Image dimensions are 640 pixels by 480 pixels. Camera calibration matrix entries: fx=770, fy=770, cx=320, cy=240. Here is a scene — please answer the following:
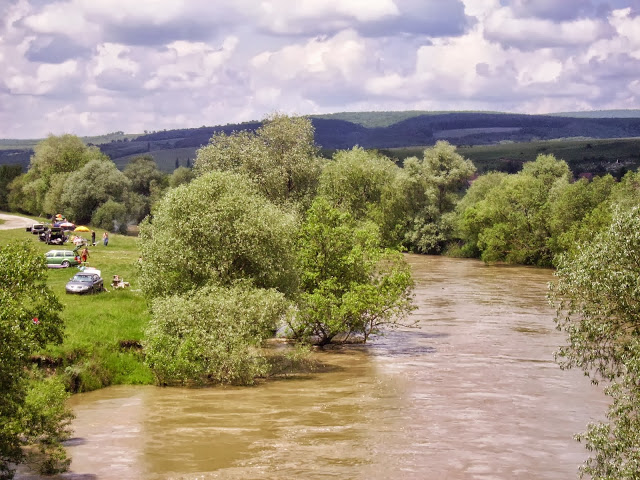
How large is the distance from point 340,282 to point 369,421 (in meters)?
15.2

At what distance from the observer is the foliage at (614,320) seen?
56.0 feet

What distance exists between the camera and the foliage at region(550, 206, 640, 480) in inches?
672

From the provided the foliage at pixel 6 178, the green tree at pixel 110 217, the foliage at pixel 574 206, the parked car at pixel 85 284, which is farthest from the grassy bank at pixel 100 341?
the foliage at pixel 6 178

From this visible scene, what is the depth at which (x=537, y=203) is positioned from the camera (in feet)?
285

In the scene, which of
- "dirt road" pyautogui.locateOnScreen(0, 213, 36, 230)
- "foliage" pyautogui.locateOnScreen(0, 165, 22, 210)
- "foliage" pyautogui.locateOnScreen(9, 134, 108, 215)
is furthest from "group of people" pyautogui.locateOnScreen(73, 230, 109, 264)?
"foliage" pyautogui.locateOnScreen(0, 165, 22, 210)

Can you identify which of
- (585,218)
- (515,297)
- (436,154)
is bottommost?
(515,297)

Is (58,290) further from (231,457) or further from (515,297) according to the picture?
(515,297)

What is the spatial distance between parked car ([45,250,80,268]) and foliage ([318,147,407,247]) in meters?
21.0

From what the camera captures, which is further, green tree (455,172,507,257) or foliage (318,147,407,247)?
green tree (455,172,507,257)

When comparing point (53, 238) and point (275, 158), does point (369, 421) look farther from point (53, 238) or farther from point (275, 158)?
point (53, 238)

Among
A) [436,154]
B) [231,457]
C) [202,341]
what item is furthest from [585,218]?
[231,457]

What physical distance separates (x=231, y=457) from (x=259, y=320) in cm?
1018

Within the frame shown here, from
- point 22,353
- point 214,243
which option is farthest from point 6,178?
point 22,353

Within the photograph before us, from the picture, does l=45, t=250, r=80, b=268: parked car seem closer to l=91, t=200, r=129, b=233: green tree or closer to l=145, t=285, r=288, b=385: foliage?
l=145, t=285, r=288, b=385: foliage
